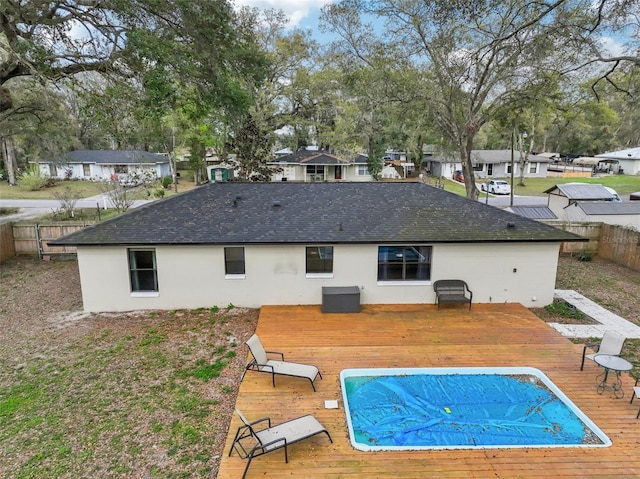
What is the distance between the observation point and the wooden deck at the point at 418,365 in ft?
18.5

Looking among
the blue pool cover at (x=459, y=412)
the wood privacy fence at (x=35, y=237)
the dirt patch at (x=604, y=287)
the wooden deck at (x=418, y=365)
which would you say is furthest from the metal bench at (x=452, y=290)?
the wood privacy fence at (x=35, y=237)

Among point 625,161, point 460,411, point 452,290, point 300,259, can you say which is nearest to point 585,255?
point 452,290

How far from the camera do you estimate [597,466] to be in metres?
5.68

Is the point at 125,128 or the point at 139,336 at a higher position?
the point at 125,128

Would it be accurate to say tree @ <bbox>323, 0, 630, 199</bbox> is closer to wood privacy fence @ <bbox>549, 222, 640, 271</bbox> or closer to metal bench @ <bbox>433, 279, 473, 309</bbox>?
wood privacy fence @ <bbox>549, 222, 640, 271</bbox>

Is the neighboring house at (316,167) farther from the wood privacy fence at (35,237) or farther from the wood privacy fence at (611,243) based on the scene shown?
the wood privacy fence at (611,243)

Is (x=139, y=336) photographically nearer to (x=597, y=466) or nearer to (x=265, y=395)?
(x=265, y=395)

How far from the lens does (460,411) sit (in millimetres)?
6945

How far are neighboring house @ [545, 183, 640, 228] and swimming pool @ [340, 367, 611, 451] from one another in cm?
1484

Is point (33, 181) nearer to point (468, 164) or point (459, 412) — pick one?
point (468, 164)

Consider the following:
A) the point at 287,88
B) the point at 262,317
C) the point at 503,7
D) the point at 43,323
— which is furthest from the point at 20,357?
the point at 287,88

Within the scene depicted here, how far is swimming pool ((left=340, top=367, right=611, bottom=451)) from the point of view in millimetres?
6234

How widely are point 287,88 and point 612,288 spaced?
91.5 feet

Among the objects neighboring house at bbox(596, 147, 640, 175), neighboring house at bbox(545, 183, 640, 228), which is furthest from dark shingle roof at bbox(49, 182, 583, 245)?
neighboring house at bbox(596, 147, 640, 175)
